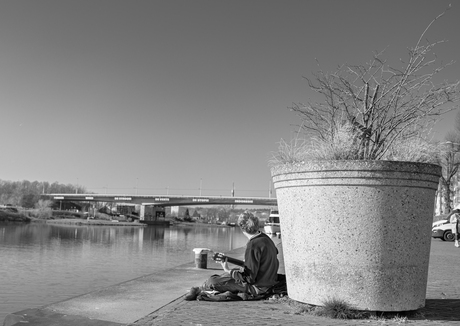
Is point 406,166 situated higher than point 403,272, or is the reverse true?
point 406,166

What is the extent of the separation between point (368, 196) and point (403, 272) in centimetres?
92

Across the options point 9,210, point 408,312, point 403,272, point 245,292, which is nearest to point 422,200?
point 403,272

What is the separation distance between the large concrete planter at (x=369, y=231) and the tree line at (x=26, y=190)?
134031 mm

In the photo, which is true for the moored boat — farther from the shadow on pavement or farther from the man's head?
the man's head

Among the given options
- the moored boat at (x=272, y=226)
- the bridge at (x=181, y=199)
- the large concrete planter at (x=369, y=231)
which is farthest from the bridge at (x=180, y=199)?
the large concrete planter at (x=369, y=231)

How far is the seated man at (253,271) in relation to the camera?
19.3 ft

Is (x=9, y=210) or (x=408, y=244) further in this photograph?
(x=9, y=210)

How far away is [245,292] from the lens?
233 inches

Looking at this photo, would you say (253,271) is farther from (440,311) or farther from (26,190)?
(26,190)

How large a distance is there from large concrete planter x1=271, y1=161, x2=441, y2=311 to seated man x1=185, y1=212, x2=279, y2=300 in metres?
0.93

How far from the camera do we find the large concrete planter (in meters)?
4.79

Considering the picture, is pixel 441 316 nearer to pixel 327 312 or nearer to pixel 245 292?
pixel 327 312

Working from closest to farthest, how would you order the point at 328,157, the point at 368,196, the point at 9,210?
1. the point at 368,196
2. the point at 328,157
3. the point at 9,210

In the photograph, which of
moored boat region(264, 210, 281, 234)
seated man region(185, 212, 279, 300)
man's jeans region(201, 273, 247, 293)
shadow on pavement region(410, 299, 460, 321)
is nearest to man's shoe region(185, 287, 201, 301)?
seated man region(185, 212, 279, 300)
